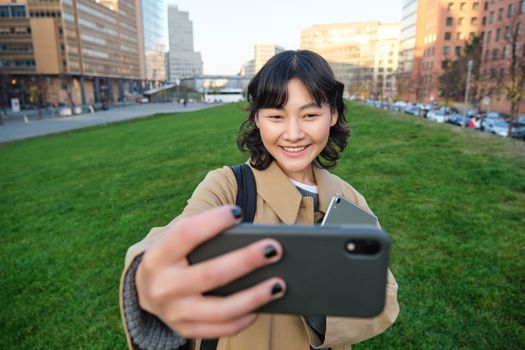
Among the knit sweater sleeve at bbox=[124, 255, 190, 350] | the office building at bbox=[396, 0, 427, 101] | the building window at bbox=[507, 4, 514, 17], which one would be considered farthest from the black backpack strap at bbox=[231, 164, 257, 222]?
the office building at bbox=[396, 0, 427, 101]

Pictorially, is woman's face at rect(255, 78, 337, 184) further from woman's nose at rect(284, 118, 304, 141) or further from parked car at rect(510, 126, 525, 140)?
parked car at rect(510, 126, 525, 140)

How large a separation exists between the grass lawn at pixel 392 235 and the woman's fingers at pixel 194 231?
3105 mm

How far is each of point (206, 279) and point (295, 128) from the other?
39.2 inches

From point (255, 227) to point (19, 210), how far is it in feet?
31.6

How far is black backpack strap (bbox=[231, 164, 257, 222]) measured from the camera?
153cm

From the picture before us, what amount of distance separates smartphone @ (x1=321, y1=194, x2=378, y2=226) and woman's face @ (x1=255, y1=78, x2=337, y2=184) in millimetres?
246

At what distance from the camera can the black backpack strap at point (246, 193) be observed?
1529 millimetres

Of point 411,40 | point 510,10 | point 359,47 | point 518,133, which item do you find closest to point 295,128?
point 518,133

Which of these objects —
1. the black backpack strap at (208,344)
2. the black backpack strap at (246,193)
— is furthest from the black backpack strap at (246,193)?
the black backpack strap at (208,344)

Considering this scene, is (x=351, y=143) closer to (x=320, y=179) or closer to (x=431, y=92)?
(x=320, y=179)

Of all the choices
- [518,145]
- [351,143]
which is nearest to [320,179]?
[518,145]

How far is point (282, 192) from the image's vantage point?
1.56 m

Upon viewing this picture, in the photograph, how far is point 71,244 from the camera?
6070 mm

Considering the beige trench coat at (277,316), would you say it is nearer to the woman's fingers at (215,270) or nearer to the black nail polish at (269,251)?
the woman's fingers at (215,270)
